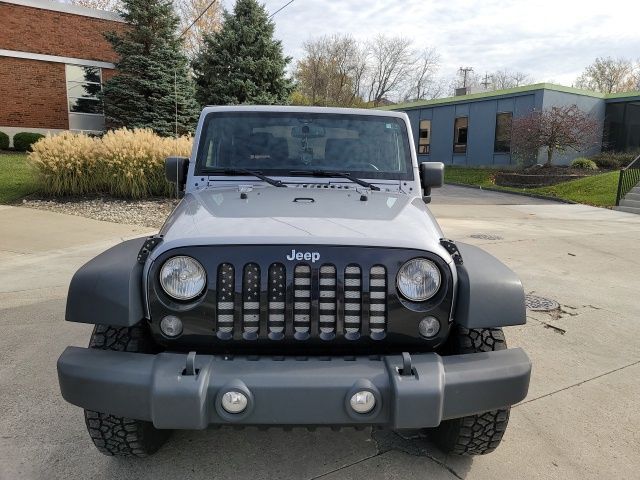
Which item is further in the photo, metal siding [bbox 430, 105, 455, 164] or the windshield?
metal siding [bbox 430, 105, 455, 164]

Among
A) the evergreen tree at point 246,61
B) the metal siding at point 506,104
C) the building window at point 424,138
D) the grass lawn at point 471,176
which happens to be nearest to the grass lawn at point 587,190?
the grass lawn at point 471,176

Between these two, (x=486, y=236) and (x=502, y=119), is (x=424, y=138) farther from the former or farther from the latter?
(x=486, y=236)

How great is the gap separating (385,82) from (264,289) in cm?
5882

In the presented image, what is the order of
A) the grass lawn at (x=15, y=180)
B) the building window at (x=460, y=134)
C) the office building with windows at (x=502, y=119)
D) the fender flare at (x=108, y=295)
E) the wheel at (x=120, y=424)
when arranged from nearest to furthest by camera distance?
the fender flare at (x=108, y=295) < the wheel at (x=120, y=424) < the grass lawn at (x=15, y=180) < the office building with windows at (x=502, y=119) < the building window at (x=460, y=134)

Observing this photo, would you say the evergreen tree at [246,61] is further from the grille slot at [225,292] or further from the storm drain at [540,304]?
the grille slot at [225,292]

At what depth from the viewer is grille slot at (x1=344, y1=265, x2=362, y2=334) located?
2.08 meters

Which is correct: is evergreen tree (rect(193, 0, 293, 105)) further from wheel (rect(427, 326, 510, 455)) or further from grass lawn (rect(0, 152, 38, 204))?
wheel (rect(427, 326, 510, 455))

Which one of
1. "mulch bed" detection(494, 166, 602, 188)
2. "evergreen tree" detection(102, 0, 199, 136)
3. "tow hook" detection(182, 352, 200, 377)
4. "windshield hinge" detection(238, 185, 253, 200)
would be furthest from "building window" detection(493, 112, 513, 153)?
"tow hook" detection(182, 352, 200, 377)

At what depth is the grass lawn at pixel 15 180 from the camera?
1146cm

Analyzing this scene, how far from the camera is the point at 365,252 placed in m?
2.08

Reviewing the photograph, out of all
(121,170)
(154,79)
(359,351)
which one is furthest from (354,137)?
(154,79)

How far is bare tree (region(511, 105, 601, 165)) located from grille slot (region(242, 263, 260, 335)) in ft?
69.5

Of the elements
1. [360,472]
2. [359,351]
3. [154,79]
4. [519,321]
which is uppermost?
[154,79]

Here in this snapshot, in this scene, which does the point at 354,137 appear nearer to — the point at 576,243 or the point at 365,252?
the point at 365,252
